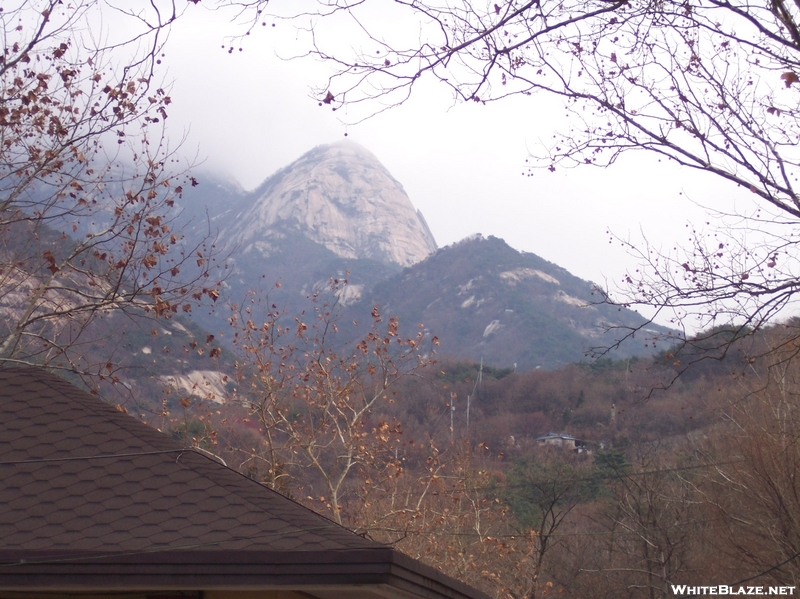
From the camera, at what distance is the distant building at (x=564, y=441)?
38.5m

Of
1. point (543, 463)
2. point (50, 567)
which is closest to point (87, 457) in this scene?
point (50, 567)

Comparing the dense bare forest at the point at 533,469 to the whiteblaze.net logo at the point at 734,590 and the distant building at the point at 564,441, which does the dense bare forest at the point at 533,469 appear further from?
the whiteblaze.net logo at the point at 734,590

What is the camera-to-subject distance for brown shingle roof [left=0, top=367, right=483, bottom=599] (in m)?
3.78

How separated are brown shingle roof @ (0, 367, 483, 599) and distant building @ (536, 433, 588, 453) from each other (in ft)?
114

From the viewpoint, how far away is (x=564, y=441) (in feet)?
130

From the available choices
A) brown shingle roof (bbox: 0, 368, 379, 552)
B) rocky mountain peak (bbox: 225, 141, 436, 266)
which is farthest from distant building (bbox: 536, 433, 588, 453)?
rocky mountain peak (bbox: 225, 141, 436, 266)

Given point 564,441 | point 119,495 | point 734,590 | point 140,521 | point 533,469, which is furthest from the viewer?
point 564,441

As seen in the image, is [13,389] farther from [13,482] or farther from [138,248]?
[138,248]

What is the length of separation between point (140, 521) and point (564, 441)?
122 ft

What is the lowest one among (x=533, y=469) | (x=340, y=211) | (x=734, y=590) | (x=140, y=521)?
(x=734, y=590)

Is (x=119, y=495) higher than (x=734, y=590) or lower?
higher

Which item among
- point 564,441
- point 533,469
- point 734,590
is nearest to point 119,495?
point 734,590

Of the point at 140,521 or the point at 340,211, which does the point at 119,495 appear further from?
the point at 340,211

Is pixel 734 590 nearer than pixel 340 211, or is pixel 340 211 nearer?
pixel 734 590
